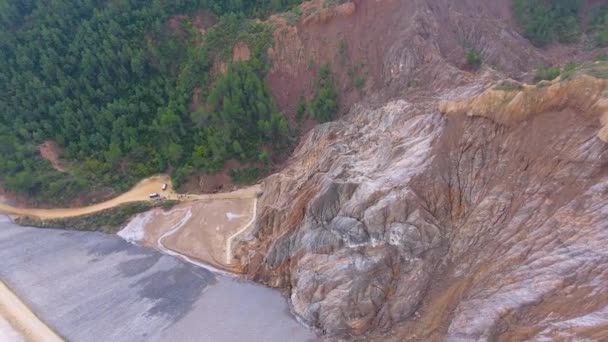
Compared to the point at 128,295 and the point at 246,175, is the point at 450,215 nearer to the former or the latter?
the point at 246,175

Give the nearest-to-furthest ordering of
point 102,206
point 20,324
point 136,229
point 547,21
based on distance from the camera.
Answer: point 20,324, point 136,229, point 102,206, point 547,21

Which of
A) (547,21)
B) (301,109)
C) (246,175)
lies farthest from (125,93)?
(547,21)

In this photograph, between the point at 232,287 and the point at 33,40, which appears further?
the point at 33,40

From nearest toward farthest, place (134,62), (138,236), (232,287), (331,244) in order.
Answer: (331,244), (232,287), (138,236), (134,62)

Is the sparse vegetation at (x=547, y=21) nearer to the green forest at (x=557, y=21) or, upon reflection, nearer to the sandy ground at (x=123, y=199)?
the green forest at (x=557, y=21)

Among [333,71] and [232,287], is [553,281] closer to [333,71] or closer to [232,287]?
[232,287]

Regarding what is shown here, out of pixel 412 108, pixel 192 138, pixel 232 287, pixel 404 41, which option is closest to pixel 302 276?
pixel 232 287
